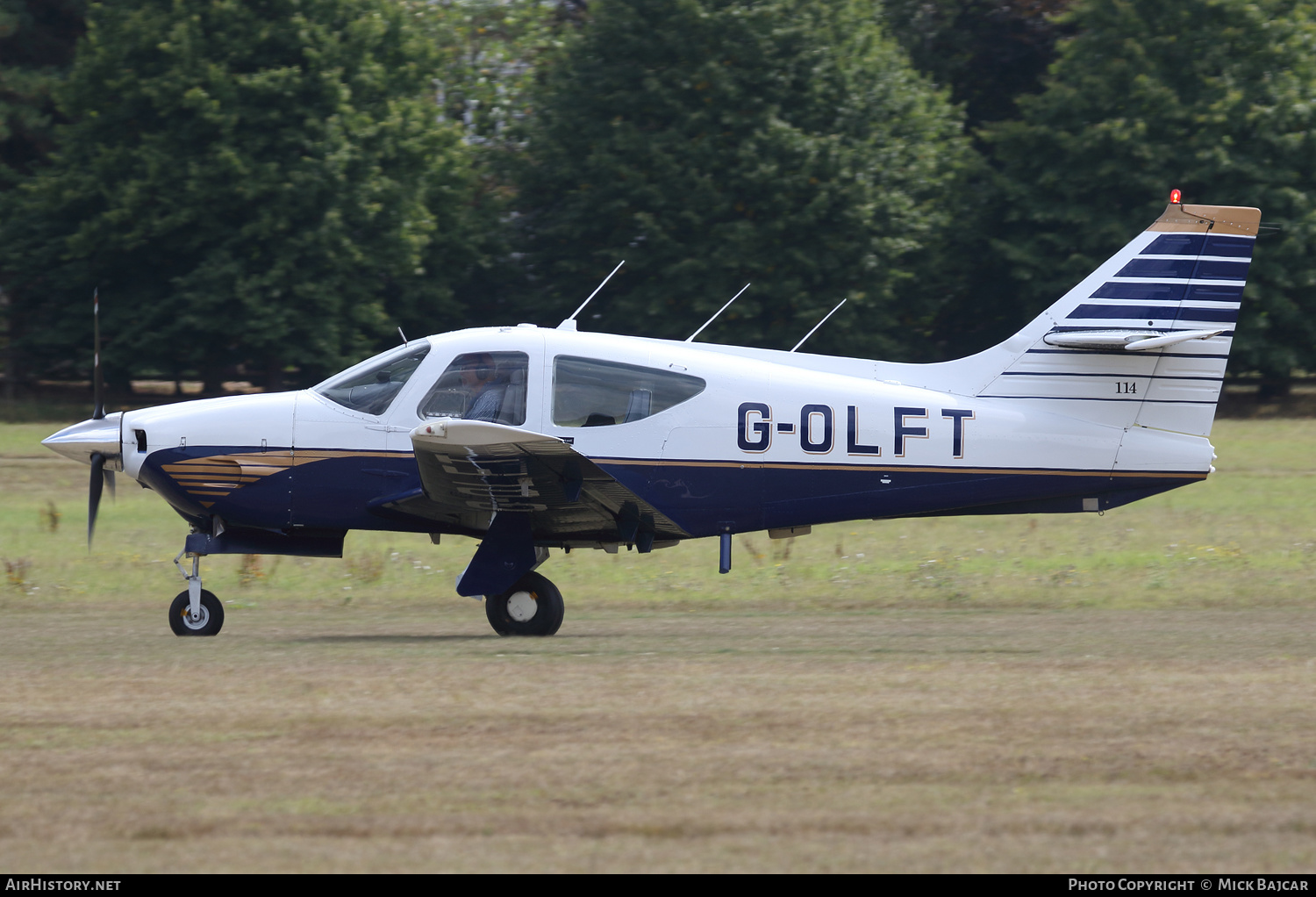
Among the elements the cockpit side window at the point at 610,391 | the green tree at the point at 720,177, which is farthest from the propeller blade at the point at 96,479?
the green tree at the point at 720,177

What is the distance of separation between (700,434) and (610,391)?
2.24 feet

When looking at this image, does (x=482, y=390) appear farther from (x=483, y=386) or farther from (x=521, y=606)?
(x=521, y=606)

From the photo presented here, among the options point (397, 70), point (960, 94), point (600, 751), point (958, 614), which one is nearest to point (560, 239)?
point (397, 70)

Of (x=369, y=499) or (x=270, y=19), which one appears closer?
(x=369, y=499)

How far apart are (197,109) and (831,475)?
21.6 meters

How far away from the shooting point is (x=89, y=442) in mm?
10742

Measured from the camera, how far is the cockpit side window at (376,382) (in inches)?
423

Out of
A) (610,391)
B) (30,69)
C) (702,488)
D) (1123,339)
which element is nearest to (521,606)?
(702,488)

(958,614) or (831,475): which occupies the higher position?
(831,475)

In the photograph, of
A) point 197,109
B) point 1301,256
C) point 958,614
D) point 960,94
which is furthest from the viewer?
point 960,94

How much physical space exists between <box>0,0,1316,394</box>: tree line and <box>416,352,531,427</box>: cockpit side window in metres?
19.3

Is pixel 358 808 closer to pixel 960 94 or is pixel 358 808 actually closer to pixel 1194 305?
pixel 1194 305

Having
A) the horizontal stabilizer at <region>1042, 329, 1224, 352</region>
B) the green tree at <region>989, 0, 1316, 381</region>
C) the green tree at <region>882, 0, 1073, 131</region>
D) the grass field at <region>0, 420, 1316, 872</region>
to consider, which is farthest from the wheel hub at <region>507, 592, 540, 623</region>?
the green tree at <region>882, 0, 1073, 131</region>

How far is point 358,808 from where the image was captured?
5.94m
